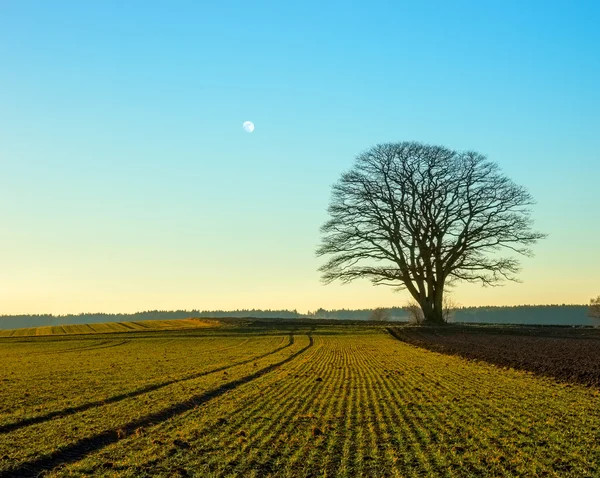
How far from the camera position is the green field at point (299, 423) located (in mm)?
9516

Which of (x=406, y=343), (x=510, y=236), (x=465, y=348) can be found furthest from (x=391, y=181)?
(x=465, y=348)

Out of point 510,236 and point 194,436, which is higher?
point 510,236

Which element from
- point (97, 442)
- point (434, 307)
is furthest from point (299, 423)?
point (434, 307)

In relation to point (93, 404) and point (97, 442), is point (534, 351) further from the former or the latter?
point (97, 442)

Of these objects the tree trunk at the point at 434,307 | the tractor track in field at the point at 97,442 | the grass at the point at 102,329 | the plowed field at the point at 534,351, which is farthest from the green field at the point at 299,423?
the grass at the point at 102,329

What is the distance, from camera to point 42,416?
14.1 metres

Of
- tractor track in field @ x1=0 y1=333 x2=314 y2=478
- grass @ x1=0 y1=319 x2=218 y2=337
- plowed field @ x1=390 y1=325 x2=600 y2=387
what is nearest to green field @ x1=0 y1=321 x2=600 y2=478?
tractor track in field @ x1=0 y1=333 x2=314 y2=478

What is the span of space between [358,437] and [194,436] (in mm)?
3359

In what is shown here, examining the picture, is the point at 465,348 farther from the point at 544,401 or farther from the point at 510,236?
the point at 510,236

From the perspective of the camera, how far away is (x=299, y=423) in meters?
12.7

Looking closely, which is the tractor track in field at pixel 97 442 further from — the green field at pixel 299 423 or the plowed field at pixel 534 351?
the plowed field at pixel 534 351

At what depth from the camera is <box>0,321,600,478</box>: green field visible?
31.2 feet

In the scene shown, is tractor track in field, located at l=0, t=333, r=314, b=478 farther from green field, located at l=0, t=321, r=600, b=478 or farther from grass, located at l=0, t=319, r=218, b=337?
grass, located at l=0, t=319, r=218, b=337

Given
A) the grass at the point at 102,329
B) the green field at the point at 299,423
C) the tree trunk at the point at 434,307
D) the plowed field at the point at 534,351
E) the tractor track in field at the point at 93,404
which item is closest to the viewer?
the green field at the point at 299,423
